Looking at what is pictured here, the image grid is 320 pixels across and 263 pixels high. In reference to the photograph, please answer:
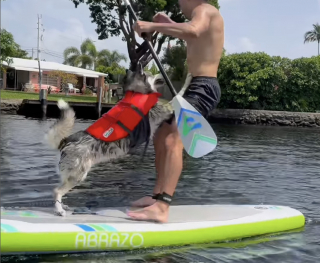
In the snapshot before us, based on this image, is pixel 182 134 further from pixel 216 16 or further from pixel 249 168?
pixel 249 168

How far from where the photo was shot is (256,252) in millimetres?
4199

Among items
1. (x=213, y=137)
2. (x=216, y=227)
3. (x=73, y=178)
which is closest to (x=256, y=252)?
(x=216, y=227)

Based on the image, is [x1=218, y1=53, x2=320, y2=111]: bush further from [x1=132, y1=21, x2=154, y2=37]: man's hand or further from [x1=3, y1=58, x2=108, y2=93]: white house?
[x1=132, y1=21, x2=154, y2=37]: man's hand

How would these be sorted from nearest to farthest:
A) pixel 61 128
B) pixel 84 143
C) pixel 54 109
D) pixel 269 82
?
pixel 84 143 < pixel 61 128 < pixel 54 109 < pixel 269 82

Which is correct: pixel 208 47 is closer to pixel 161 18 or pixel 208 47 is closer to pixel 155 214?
pixel 161 18

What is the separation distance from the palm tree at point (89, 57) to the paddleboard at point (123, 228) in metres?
54.5

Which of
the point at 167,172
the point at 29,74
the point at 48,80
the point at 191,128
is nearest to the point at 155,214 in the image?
the point at 167,172

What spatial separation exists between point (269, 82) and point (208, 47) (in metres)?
25.7

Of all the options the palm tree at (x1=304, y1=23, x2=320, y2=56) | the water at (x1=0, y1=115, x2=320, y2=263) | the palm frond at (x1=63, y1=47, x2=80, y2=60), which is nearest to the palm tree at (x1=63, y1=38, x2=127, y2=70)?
the palm frond at (x1=63, y1=47, x2=80, y2=60)

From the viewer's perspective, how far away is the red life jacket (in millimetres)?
4078

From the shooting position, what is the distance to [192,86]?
4.46 meters

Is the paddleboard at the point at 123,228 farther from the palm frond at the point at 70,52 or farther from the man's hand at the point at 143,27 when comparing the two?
the palm frond at the point at 70,52

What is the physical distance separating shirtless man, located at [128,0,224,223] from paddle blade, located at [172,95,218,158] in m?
0.13

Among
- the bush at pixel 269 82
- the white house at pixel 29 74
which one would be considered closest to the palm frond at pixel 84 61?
the white house at pixel 29 74
